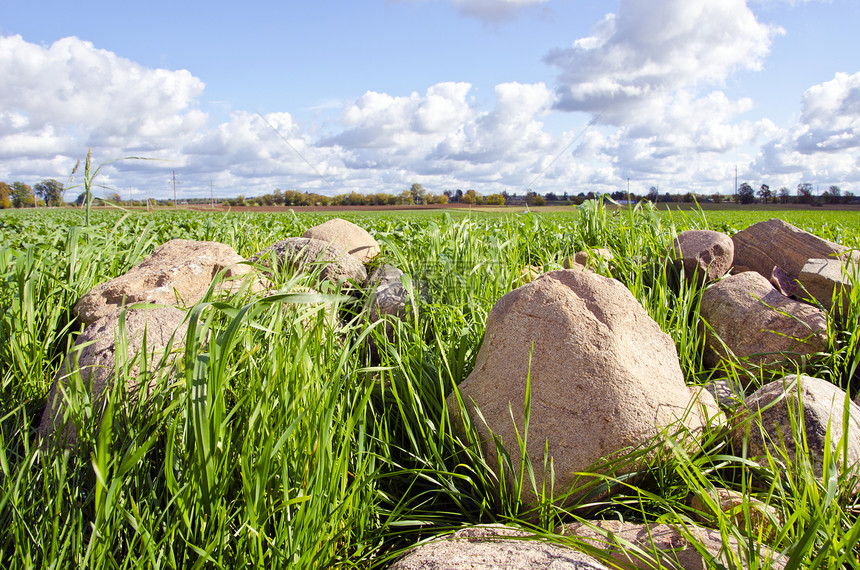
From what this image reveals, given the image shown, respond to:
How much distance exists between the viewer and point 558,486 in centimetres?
194

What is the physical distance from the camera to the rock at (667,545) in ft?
4.90

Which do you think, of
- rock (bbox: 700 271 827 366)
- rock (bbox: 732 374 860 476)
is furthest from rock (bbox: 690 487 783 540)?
rock (bbox: 700 271 827 366)

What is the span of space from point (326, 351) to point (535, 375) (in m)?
0.86

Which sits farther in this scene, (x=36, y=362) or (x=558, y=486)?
(x=36, y=362)

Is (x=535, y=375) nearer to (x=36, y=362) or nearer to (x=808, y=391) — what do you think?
(x=808, y=391)

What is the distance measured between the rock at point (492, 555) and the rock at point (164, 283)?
1.69 meters

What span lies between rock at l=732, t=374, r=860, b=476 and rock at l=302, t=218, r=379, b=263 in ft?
10.4

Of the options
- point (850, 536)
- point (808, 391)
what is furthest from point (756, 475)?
point (850, 536)

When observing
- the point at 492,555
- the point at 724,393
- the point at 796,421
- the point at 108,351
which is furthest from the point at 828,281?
the point at 108,351

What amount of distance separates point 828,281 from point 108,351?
13.8 ft

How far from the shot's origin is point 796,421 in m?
2.06

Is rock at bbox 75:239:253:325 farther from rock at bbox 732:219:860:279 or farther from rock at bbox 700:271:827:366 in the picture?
rock at bbox 732:219:860:279

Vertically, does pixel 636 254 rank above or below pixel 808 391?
above

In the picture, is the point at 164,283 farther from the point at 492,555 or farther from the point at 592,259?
the point at 592,259
